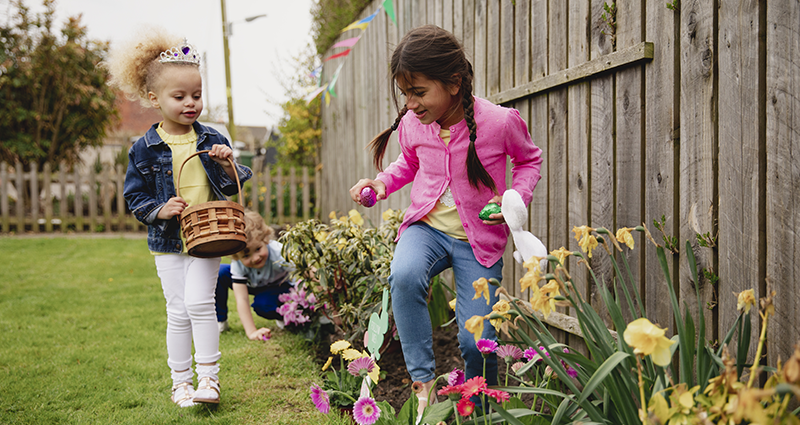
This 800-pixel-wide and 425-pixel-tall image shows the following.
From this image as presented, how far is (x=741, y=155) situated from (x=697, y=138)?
168 millimetres

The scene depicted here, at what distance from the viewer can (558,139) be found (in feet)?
8.18

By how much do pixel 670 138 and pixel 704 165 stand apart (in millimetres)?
168

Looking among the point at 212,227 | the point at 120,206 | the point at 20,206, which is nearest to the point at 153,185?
the point at 212,227

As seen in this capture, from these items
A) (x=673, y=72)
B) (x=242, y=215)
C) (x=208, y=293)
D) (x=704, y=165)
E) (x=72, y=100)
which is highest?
(x=72, y=100)

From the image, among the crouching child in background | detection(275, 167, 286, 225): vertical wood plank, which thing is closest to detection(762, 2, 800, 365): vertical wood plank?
the crouching child in background

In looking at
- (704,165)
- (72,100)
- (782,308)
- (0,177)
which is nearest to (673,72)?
(704,165)

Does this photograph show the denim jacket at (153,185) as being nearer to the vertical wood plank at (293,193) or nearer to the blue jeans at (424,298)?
the blue jeans at (424,298)

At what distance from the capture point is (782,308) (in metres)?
1.48

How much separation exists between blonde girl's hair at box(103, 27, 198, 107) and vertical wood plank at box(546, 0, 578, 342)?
1.66 meters

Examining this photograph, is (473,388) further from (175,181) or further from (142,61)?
(142,61)

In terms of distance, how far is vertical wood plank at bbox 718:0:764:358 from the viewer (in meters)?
1.50

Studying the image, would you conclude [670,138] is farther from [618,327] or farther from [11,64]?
[11,64]

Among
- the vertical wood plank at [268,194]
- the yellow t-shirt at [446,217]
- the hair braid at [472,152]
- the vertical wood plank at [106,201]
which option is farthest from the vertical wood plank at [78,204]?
the hair braid at [472,152]

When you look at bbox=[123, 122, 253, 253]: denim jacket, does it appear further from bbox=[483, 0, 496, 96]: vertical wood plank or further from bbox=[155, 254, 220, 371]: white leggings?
bbox=[483, 0, 496, 96]: vertical wood plank
